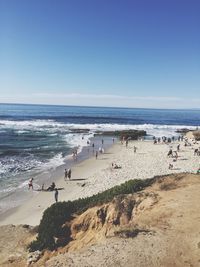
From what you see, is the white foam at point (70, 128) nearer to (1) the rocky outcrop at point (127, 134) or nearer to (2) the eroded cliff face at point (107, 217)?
(1) the rocky outcrop at point (127, 134)

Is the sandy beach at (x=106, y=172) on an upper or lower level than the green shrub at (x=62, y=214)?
lower

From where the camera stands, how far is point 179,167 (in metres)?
35.9

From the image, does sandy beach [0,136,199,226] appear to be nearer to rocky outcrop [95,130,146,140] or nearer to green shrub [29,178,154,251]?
green shrub [29,178,154,251]

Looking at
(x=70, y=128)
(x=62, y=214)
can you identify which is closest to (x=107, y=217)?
(x=62, y=214)

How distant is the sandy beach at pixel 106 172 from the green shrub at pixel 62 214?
4.74 m

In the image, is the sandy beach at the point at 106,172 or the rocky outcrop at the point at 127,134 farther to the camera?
the rocky outcrop at the point at 127,134

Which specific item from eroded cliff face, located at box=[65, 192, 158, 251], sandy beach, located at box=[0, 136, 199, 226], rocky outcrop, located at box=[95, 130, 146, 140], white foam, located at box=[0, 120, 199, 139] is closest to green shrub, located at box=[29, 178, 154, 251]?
eroded cliff face, located at box=[65, 192, 158, 251]

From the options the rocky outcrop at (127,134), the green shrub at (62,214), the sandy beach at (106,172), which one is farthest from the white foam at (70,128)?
the green shrub at (62,214)

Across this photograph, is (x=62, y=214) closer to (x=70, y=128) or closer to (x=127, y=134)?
(x=127, y=134)

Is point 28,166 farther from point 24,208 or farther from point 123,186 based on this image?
point 123,186

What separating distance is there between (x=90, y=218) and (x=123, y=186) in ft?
10.1

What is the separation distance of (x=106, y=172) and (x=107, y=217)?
1918 cm

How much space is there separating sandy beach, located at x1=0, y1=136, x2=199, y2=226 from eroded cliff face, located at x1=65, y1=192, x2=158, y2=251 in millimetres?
6277

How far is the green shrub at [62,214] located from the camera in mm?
14936
